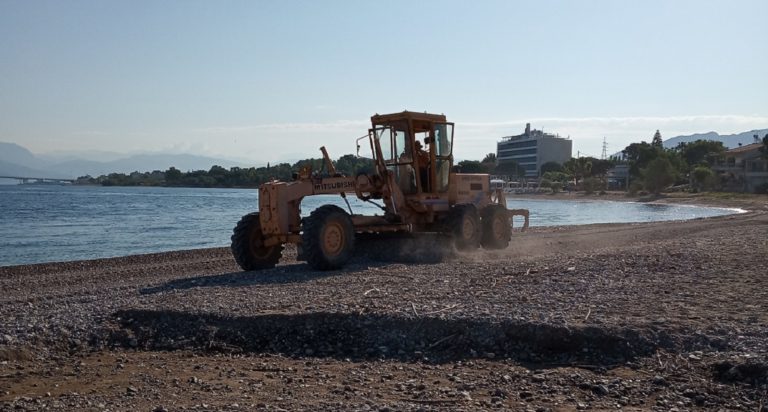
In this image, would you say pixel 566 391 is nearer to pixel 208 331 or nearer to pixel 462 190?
pixel 208 331

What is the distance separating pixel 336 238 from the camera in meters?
14.1

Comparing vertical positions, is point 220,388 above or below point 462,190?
below

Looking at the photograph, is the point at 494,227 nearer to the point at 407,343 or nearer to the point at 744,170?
the point at 407,343

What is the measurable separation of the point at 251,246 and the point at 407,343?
739 cm

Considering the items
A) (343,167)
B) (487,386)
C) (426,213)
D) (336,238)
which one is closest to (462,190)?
(426,213)

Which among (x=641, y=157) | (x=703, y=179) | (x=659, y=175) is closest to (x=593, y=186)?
(x=641, y=157)

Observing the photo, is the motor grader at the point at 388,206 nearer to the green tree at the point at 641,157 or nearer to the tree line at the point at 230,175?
the tree line at the point at 230,175

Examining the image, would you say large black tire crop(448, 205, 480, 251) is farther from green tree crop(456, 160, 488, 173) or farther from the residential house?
the residential house

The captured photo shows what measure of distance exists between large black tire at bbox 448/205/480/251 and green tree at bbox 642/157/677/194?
8273cm

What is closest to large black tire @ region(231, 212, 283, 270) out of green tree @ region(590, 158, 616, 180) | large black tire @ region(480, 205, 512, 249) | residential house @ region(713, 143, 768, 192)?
large black tire @ region(480, 205, 512, 249)

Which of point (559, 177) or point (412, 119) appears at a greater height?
point (412, 119)

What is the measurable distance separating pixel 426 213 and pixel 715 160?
105m

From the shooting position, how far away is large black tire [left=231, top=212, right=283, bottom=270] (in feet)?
48.0

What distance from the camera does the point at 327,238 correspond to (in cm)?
1390
